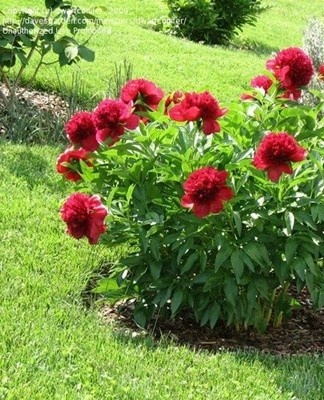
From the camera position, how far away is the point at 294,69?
4.05 meters

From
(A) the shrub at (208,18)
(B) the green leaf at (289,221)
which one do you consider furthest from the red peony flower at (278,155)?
(A) the shrub at (208,18)

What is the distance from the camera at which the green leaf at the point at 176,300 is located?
388 centimetres

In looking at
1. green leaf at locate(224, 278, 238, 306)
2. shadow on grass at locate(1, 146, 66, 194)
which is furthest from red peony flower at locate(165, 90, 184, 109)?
shadow on grass at locate(1, 146, 66, 194)

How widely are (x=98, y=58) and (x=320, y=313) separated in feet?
19.2

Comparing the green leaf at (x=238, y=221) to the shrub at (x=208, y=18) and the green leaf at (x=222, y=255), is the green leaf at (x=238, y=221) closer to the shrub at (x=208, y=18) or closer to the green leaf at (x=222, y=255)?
the green leaf at (x=222, y=255)

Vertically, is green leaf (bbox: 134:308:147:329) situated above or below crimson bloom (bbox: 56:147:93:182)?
below

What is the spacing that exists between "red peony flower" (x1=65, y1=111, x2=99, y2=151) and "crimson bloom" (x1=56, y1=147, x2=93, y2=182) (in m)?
0.12

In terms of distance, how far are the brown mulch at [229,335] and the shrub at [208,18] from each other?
9.31 m

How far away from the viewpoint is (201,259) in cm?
384

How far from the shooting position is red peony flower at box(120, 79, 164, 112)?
4.16m

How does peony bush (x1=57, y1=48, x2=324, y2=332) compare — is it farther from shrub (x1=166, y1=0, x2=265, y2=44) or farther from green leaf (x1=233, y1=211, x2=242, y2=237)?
shrub (x1=166, y1=0, x2=265, y2=44)

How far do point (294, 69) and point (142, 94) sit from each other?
0.72 m

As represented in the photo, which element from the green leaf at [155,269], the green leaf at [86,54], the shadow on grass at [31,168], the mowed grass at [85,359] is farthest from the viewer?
the green leaf at [86,54]

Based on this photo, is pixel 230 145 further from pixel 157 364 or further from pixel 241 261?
pixel 157 364
